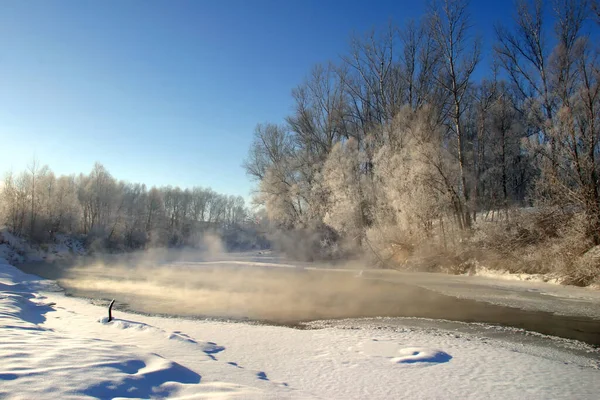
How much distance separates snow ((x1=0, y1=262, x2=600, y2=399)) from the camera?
408 cm

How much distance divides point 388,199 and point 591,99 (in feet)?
43.1

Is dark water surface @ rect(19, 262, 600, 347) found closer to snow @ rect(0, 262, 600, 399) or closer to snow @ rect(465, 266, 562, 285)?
snow @ rect(0, 262, 600, 399)

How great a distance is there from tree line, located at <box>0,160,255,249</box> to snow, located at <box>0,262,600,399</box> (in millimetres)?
45633

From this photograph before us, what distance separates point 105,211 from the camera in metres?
65.6

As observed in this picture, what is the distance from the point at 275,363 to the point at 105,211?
224ft

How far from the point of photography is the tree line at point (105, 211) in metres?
47.7

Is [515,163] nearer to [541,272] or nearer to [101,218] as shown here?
[541,272]

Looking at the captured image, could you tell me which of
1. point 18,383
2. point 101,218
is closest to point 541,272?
point 18,383

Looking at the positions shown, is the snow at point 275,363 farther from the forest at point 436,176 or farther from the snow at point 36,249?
the snow at point 36,249

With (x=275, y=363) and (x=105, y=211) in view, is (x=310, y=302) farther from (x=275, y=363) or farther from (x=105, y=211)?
(x=105, y=211)

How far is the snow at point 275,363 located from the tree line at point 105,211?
150 feet

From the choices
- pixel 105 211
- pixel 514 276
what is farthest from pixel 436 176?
pixel 105 211

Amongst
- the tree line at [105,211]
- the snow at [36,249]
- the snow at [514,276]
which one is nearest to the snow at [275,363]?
the snow at [514,276]

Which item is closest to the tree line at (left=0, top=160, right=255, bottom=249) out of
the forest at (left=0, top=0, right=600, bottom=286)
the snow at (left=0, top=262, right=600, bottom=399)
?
the forest at (left=0, top=0, right=600, bottom=286)
